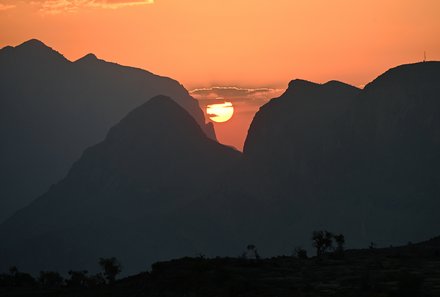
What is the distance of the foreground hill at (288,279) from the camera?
Result: 61031 mm

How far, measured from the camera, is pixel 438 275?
6975cm

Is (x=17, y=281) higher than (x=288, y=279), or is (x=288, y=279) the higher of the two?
(x=17, y=281)

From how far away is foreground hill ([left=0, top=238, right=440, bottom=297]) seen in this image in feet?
200

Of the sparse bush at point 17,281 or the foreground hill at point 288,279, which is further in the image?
the sparse bush at point 17,281

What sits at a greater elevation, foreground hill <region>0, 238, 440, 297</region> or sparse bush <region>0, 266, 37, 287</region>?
sparse bush <region>0, 266, 37, 287</region>

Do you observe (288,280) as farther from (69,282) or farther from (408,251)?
(69,282)

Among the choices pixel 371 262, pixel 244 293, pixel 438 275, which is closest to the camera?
pixel 244 293

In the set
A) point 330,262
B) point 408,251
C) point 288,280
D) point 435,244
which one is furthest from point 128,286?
point 435,244

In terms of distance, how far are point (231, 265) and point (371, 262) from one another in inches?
609

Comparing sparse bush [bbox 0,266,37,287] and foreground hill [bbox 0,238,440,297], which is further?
sparse bush [bbox 0,266,37,287]

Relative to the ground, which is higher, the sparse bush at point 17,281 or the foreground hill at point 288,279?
the sparse bush at point 17,281

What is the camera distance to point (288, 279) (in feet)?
233

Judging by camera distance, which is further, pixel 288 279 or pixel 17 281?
pixel 17 281

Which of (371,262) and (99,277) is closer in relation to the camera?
(371,262)
